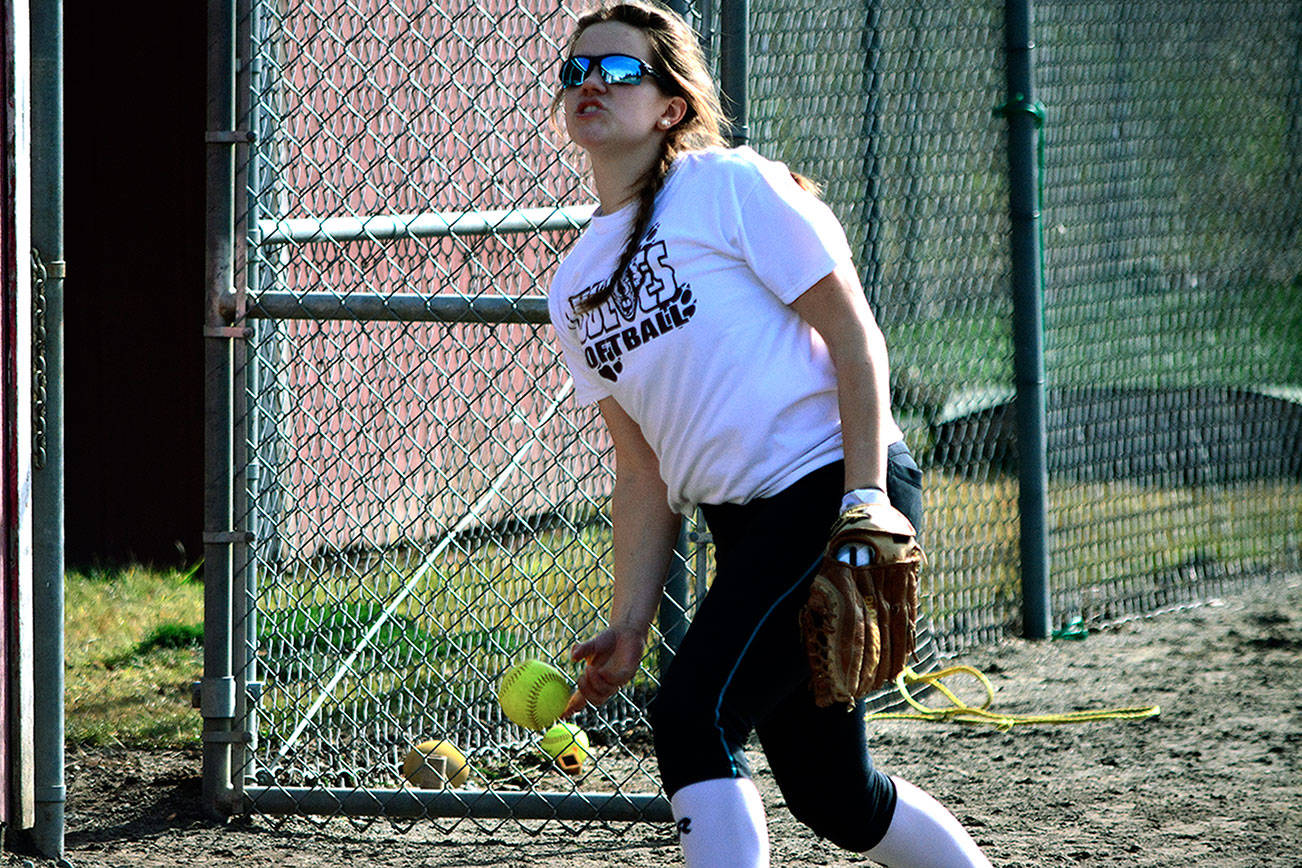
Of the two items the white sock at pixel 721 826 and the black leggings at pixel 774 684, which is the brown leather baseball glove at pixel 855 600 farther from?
the white sock at pixel 721 826

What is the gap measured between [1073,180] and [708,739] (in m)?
4.60

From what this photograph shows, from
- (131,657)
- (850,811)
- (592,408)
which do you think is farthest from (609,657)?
(131,657)

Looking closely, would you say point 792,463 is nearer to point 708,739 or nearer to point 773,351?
point 773,351

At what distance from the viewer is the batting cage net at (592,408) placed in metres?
4.39

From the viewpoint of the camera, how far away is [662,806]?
4035 millimetres

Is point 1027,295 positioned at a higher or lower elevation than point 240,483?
higher

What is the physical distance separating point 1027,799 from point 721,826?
2.15 metres

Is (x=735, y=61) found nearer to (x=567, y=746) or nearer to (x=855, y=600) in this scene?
(x=855, y=600)

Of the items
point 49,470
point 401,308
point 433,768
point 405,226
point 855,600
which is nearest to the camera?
point 855,600

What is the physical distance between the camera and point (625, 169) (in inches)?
117

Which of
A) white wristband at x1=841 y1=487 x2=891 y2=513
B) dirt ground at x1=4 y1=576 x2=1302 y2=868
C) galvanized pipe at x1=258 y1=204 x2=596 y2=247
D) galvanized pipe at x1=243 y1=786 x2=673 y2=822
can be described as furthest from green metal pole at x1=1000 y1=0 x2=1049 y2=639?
white wristband at x1=841 y1=487 x2=891 y2=513

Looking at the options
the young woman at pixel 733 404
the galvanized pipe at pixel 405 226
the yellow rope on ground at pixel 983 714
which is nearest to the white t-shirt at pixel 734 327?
the young woman at pixel 733 404

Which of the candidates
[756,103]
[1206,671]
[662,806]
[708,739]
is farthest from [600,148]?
[1206,671]

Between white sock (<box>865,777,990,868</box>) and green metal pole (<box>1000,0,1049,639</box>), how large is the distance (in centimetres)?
362
